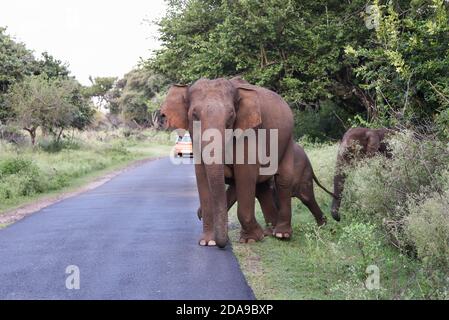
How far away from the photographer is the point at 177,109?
9.39m

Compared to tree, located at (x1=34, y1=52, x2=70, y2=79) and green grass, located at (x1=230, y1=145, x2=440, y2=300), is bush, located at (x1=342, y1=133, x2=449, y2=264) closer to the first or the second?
green grass, located at (x1=230, y1=145, x2=440, y2=300)

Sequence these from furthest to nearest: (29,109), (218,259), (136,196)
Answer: (29,109), (136,196), (218,259)

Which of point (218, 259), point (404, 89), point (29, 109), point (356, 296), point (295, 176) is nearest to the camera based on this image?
point (356, 296)

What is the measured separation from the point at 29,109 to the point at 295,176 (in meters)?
23.2

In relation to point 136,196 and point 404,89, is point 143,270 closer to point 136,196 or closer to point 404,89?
point 404,89

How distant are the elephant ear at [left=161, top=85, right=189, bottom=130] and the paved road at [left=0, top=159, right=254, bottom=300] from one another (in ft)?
5.96

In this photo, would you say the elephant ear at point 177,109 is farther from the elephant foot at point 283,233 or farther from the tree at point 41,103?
the tree at point 41,103

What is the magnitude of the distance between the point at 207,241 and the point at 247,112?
2.00 metres

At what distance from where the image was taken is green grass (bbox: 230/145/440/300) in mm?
6469

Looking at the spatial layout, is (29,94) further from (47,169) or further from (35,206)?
(35,206)

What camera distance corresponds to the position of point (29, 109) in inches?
1231

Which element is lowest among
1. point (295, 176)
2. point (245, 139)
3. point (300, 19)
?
point (295, 176)

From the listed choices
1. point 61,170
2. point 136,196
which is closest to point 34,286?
point 136,196
